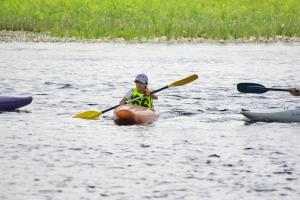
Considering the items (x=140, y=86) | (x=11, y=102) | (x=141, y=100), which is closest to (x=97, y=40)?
(x=11, y=102)

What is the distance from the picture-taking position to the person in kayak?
44.0ft

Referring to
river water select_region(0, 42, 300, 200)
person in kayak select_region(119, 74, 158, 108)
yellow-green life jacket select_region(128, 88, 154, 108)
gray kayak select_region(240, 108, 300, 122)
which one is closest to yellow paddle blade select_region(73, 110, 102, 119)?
river water select_region(0, 42, 300, 200)

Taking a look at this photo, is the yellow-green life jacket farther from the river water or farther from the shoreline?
the shoreline

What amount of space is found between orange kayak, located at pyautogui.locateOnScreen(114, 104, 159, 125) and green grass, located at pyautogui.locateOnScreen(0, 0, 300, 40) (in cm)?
2117

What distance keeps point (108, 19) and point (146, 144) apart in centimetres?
2560

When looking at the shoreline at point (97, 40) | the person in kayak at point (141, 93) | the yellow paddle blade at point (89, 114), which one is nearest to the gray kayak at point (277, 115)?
the person in kayak at point (141, 93)

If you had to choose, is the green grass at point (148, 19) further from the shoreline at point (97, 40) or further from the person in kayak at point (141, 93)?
the person in kayak at point (141, 93)

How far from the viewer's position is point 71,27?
35656mm

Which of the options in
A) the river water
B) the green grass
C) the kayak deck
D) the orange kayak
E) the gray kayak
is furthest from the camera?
the green grass

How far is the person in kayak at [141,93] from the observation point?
13.4 meters

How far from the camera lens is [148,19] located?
3634 centimetres

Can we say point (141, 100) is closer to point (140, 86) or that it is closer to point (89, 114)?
point (140, 86)

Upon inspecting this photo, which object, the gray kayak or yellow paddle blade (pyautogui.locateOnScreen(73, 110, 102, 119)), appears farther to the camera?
yellow paddle blade (pyautogui.locateOnScreen(73, 110, 102, 119))

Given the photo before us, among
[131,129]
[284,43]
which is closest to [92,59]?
[284,43]
